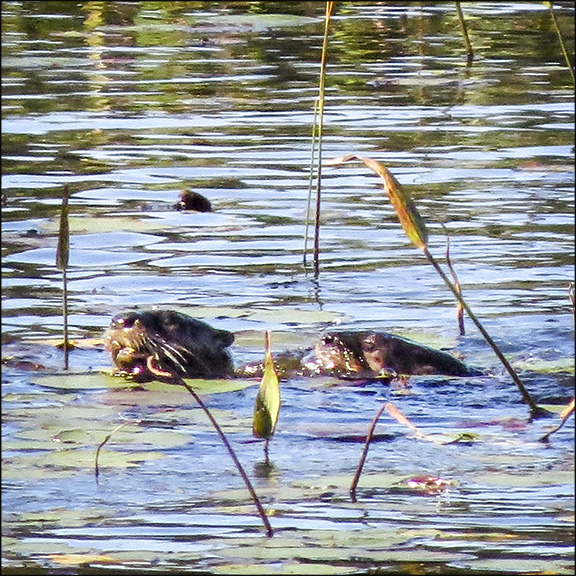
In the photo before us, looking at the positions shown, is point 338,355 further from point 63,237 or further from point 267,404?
point 267,404

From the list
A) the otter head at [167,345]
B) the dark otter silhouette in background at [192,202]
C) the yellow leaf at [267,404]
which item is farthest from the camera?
the dark otter silhouette in background at [192,202]

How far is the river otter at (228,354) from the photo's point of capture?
5.43m

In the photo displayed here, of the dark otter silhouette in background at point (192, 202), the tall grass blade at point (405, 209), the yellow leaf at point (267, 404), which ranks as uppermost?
the tall grass blade at point (405, 209)

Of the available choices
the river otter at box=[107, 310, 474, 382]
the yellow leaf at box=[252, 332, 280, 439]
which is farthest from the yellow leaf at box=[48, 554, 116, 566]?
the river otter at box=[107, 310, 474, 382]

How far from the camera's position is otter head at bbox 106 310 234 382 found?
5.42 m

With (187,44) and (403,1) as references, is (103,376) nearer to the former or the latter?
(187,44)

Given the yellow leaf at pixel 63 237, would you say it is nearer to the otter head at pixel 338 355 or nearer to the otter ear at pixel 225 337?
the otter ear at pixel 225 337

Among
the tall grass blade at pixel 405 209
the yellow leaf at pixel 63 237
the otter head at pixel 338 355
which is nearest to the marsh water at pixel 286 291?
the otter head at pixel 338 355

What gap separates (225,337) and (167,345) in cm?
19

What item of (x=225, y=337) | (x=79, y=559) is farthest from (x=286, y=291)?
(x=79, y=559)

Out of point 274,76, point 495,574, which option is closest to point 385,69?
point 274,76

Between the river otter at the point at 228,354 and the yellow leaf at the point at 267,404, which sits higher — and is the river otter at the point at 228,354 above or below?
below

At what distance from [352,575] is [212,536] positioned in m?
0.41

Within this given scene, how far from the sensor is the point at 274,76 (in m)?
12.7
